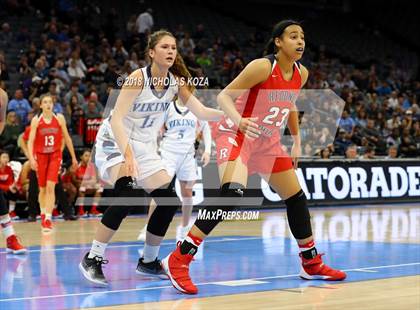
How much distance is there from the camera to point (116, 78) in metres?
16.3

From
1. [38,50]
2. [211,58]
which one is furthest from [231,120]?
[211,58]

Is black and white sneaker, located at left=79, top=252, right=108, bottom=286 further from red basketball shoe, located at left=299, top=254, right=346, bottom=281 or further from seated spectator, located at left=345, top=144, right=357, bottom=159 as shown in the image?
seated spectator, located at left=345, top=144, right=357, bottom=159

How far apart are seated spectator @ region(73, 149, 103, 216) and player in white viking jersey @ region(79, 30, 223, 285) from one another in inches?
328

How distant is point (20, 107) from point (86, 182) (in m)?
3.03

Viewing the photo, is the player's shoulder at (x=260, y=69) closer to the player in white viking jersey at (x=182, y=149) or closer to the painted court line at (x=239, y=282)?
the painted court line at (x=239, y=282)

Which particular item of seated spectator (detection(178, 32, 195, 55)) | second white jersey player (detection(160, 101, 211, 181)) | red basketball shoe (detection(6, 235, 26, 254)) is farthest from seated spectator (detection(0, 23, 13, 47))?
red basketball shoe (detection(6, 235, 26, 254))

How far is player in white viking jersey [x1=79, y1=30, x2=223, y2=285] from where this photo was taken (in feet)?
24.1

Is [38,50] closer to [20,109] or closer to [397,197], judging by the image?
[20,109]

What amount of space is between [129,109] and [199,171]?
9217mm

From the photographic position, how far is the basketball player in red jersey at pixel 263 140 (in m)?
7.23

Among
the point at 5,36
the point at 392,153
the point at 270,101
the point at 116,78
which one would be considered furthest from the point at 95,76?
the point at 270,101

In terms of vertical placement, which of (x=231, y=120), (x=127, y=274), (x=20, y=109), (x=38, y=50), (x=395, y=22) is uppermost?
(x=395, y=22)

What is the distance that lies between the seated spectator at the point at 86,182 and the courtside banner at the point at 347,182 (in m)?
2.04

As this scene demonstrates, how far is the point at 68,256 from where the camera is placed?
9773 mm
